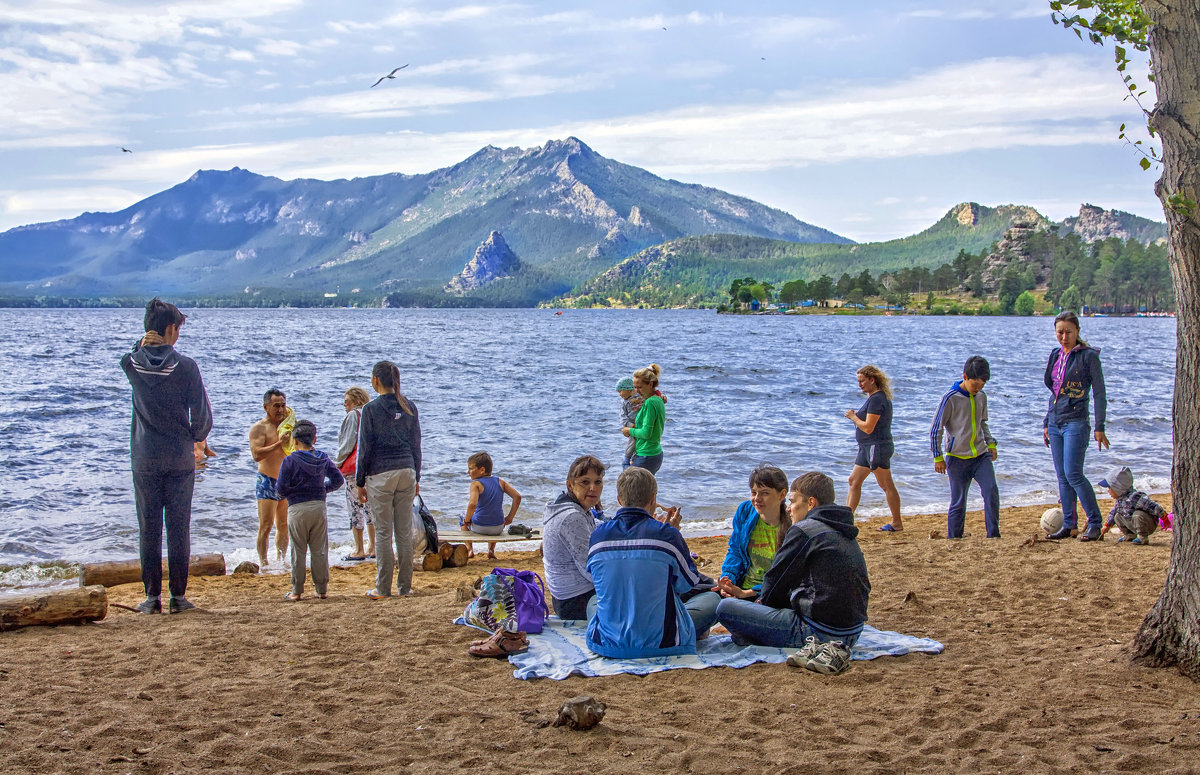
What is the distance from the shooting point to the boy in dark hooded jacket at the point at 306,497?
24.9ft

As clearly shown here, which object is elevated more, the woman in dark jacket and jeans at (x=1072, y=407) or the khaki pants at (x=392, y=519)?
the woman in dark jacket and jeans at (x=1072, y=407)

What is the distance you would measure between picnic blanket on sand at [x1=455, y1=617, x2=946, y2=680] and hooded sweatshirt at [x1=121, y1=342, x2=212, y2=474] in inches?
119

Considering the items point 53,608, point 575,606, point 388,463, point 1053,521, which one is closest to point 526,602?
point 575,606

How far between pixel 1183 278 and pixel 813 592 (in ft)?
→ 8.75

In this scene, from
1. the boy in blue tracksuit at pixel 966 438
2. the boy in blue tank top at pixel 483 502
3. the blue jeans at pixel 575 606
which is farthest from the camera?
the boy in blue tank top at pixel 483 502

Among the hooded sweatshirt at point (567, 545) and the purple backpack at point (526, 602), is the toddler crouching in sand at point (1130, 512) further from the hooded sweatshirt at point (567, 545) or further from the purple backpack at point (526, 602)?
the purple backpack at point (526, 602)

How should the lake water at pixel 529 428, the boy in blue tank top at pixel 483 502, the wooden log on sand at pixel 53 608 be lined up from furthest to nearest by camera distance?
the lake water at pixel 529 428, the boy in blue tank top at pixel 483 502, the wooden log on sand at pixel 53 608

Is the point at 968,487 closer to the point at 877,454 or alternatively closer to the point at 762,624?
the point at 877,454

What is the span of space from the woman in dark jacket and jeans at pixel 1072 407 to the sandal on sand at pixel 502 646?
5554mm

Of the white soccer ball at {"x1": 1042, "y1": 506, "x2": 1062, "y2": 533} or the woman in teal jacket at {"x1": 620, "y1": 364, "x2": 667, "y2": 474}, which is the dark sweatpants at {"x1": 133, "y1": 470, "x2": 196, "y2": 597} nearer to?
the woman in teal jacket at {"x1": 620, "y1": 364, "x2": 667, "y2": 474}

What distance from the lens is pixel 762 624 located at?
5.61 meters

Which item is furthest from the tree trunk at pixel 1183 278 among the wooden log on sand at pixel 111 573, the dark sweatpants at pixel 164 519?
the wooden log on sand at pixel 111 573

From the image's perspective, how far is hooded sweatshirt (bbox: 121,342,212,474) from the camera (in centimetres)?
656

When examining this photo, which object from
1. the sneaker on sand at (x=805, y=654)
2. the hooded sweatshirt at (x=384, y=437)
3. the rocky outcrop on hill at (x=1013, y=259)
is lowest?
the sneaker on sand at (x=805, y=654)
